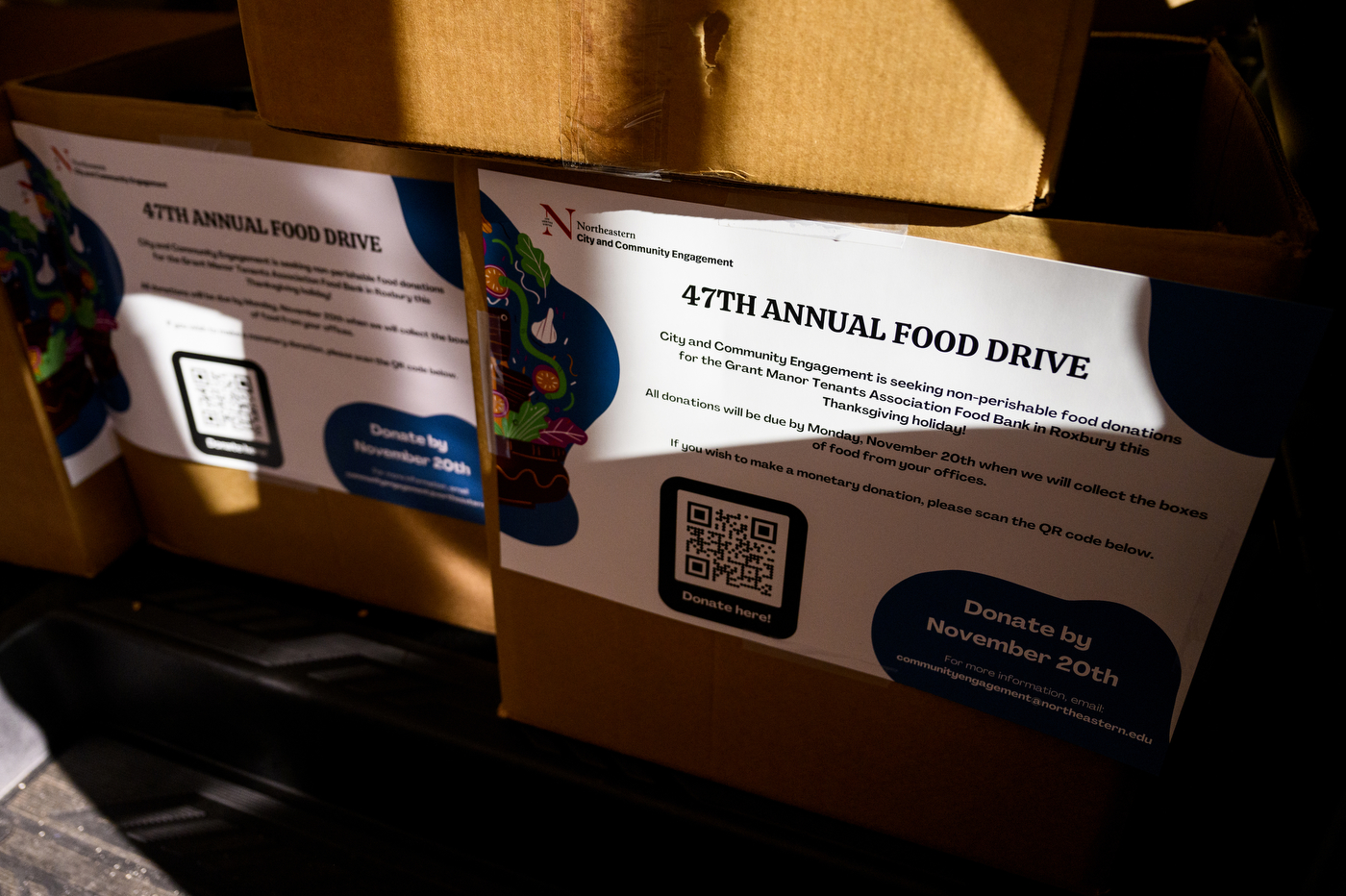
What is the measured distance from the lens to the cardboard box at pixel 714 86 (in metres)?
0.37

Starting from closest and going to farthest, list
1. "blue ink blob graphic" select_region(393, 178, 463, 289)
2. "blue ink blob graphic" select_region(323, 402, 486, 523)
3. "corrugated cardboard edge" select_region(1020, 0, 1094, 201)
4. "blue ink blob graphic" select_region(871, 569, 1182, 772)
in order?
"corrugated cardboard edge" select_region(1020, 0, 1094, 201) < "blue ink blob graphic" select_region(871, 569, 1182, 772) < "blue ink blob graphic" select_region(393, 178, 463, 289) < "blue ink blob graphic" select_region(323, 402, 486, 523)

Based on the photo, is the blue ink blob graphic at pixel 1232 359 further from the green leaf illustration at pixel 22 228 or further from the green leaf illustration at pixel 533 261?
the green leaf illustration at pixel 22 228

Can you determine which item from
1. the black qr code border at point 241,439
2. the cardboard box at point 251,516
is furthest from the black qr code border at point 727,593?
the black qr code border at point 241,439

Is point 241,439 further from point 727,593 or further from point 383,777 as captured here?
point 727,593

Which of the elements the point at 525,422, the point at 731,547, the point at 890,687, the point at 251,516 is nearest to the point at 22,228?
the point at 251,516

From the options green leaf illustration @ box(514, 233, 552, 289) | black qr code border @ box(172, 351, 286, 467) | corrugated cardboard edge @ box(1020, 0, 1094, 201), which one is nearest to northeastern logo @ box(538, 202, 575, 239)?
green leaf illustration @ box(514, 233, 552, 289)

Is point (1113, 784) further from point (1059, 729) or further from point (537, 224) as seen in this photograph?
point (537, 224)

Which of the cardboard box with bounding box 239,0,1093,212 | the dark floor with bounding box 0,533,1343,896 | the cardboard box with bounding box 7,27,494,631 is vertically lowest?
the dark floor with bounding box 0,533,1343,896

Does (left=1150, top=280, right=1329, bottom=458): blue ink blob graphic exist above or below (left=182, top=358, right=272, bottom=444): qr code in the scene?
above

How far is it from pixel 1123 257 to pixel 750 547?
10.3 inches

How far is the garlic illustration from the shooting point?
0.54 metres

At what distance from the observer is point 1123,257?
409mm

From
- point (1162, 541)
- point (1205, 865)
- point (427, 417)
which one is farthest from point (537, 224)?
point (1205, 865)

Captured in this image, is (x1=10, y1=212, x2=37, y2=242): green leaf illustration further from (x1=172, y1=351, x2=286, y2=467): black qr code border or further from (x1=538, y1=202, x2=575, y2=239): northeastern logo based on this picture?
(x1=538, y1=202, x2=575, y2=239): northeastern logo
